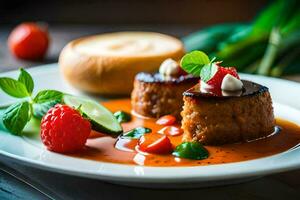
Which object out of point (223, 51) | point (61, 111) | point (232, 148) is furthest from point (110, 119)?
point (223, 51)

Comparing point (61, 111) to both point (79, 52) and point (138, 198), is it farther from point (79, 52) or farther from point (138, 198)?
point (79, 52)

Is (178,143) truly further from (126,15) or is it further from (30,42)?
(126,15)

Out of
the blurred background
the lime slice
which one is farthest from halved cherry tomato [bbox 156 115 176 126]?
the blurred background

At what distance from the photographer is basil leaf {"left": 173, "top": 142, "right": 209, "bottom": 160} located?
2.55 m

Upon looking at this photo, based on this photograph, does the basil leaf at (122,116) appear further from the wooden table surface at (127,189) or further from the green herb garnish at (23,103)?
the wooden table surface at (127,189)

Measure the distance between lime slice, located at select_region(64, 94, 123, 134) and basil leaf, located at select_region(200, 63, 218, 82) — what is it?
466 millimetres

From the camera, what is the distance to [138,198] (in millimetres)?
2359

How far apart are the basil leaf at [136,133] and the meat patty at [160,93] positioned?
1.00 feet

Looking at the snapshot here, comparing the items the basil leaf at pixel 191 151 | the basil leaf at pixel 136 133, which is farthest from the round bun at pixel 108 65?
the basil leaf at pixel 191 151

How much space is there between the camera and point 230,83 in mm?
2766

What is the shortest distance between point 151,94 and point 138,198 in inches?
40.4

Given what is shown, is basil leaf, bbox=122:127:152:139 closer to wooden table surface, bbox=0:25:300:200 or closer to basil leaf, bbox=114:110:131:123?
basil leaf, bbox=114:110:131:123

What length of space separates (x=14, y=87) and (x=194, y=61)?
0.88 m

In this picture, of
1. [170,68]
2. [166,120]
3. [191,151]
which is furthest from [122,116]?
[191,151]
